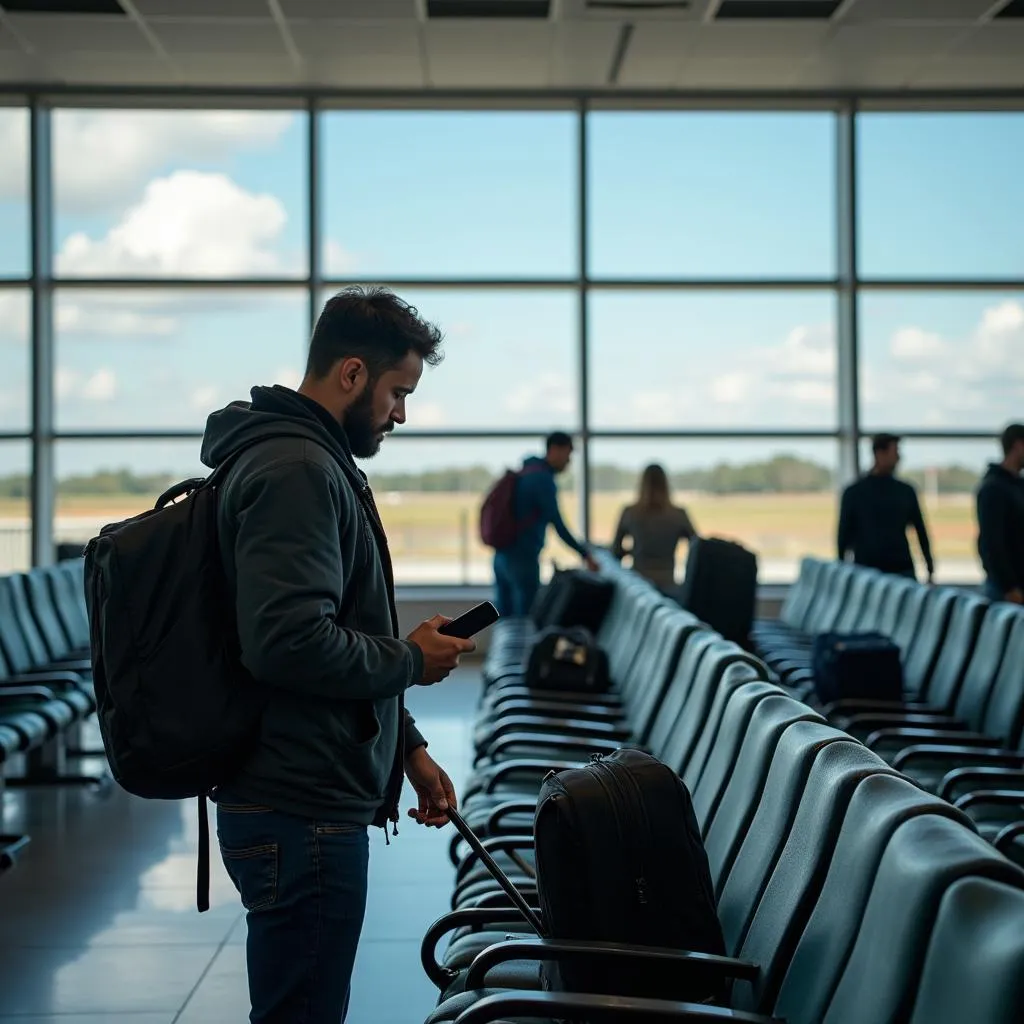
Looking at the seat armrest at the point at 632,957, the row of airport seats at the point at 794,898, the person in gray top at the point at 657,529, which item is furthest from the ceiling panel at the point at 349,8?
the seat armrest at the point at 632,957

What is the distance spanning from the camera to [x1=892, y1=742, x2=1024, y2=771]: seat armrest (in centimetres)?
324

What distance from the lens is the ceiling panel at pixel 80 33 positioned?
23.2ft

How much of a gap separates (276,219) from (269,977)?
306 inches

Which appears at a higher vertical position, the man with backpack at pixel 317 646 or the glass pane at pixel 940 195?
the glass pane at pixel 940 195

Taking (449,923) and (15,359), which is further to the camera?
(15,359)

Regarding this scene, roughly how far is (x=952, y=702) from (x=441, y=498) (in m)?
5.46

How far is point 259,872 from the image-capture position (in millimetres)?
1606

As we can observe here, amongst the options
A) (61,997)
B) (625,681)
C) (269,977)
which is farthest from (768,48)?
(269,977)

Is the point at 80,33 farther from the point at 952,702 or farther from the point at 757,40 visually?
the point at 952,702

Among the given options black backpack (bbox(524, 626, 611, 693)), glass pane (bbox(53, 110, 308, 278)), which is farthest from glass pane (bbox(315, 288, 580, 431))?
black backpack (bbox(524, 626, 611, 693))

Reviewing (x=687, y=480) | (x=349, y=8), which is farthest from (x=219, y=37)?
(x=687, y=480)

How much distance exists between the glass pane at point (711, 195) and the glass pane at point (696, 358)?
22cm

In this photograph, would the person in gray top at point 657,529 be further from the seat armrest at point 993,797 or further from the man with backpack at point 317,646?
the man with backpack at point 317,646

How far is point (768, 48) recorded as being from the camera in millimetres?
7652
